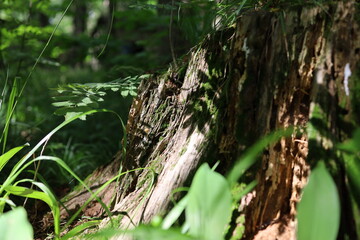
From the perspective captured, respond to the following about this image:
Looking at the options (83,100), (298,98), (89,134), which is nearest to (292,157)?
(298,98)

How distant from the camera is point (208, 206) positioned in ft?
3.43

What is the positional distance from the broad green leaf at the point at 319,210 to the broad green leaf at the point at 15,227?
27.0 inches

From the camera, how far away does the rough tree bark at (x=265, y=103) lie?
126 centimetres

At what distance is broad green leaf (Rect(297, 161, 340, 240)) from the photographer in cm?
95

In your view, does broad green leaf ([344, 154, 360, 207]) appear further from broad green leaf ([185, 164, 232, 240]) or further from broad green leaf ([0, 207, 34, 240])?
broad green leaf ([0, 207, 34, 240])

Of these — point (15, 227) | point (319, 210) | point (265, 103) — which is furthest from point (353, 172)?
point (15, 227)

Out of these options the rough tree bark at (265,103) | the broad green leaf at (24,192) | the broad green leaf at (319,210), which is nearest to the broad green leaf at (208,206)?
the broad green leaf at (319,210)

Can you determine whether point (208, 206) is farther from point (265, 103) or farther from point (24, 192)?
point (24, 192)

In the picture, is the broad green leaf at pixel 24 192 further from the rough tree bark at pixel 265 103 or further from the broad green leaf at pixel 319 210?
the broad green leaf at pixel 319 210

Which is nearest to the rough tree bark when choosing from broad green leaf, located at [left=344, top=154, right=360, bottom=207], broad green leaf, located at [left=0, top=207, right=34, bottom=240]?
broad green leaf, located at [left=344, top=154, right=360, bottom=207]

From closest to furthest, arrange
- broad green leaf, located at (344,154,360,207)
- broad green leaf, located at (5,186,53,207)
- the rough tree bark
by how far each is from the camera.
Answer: broad green leaf, located at (344,154,360,207)
the rough tree bark
broad green leaf, located at (5,186,53,207)

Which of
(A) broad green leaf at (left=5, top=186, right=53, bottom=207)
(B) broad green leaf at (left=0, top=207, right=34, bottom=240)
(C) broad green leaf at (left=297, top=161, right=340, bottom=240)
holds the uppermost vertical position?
(C) broad green leaf at (left=297, top=161, right=340, bottom=240)

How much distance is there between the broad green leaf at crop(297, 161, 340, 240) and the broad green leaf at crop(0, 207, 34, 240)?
2.25 ft

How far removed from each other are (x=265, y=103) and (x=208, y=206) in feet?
1.68
